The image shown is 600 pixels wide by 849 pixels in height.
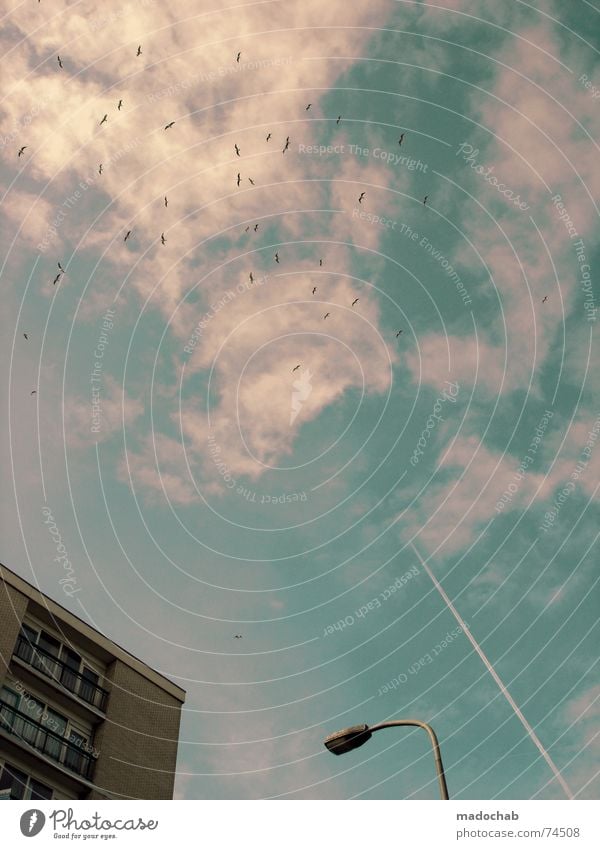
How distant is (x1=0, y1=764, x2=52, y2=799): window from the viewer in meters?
30.2

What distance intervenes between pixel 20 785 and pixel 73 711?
5109mm

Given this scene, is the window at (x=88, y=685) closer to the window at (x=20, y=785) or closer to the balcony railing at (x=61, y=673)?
the balcony railing at (x=61, y=673)

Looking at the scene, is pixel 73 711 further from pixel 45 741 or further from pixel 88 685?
pixel 45 741

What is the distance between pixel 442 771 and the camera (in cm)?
1548

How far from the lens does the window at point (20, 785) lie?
30188mm

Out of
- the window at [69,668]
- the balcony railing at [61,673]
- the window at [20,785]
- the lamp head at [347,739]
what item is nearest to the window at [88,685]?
the balcony railing at [61,673]

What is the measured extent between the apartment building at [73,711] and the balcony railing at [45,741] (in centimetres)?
5

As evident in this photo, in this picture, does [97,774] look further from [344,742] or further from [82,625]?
[344,742]

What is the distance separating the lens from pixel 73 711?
117 feet
